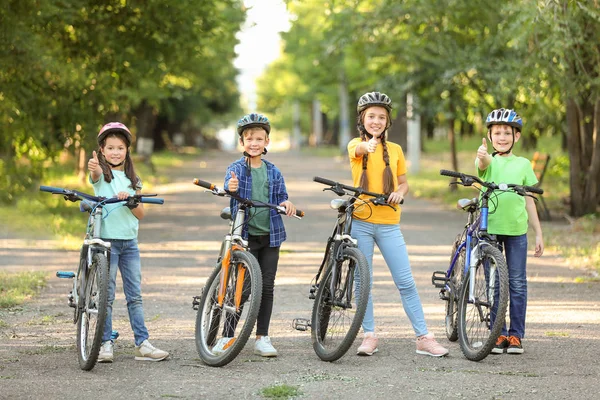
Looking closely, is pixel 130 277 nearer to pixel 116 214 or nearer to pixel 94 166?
pixel 116 214

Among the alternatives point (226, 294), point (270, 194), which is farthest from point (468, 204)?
point (226, 294)

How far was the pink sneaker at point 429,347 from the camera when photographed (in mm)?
7570

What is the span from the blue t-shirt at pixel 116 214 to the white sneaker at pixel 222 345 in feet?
3.18

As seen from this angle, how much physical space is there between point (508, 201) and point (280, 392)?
247 centimetres

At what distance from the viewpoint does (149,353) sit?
24.2 ft

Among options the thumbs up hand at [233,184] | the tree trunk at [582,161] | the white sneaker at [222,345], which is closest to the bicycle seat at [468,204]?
the thumbs up hand at [233,184]

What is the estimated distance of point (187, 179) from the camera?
3475cm

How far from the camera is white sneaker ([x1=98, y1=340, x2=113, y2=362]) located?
23.9ft

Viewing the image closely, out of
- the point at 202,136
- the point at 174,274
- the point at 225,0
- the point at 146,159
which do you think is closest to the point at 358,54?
the point at 225,0

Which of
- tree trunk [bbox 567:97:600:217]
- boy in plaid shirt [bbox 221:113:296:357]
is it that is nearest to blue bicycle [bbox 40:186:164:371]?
boy in plaid shirt [bbox 221:113:296:357]

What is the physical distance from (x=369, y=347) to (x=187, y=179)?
1084 inches

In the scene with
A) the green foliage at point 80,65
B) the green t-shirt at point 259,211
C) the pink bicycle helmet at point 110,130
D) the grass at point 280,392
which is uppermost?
the green foliage at point 80,65

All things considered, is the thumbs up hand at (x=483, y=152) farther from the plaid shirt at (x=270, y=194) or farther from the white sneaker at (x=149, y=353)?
the white sneaker at (x=149, y=353)

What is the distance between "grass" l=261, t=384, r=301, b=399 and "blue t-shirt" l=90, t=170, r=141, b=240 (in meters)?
1.72
